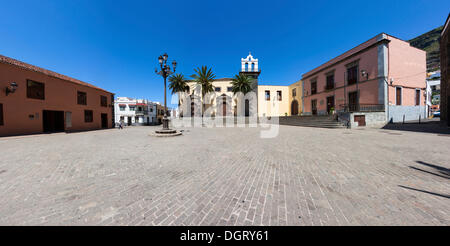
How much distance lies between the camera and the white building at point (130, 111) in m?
33.3

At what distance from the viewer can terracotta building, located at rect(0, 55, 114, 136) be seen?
10.4 metres

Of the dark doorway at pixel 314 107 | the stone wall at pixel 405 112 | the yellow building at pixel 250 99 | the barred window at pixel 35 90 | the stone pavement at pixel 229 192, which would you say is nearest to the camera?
the stone pavement at pixel 229 192

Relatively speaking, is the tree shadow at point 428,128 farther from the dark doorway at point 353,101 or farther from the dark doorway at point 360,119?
the dark doorway at point 353,101

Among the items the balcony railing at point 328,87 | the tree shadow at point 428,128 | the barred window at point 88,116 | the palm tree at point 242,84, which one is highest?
the palm tree at point 242,84

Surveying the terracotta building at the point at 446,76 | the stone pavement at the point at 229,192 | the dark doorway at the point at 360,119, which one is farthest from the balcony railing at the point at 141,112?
the terracotta building at the point at 446,76

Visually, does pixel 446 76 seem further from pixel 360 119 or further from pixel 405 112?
pixel 360 119

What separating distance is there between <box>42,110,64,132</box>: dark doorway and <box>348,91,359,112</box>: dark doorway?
3189 centimetres

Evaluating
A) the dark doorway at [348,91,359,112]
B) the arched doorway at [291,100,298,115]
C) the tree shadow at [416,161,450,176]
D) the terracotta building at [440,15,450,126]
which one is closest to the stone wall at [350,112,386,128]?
the dark doorway at [348,91,359,112]

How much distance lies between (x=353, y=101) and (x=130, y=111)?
4223 centimetres

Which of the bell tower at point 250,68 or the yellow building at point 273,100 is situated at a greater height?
the bell tower at point 250,68

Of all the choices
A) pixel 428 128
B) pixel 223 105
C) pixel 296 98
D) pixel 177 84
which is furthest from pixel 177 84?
pixel 428 128

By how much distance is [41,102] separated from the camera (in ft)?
40.1

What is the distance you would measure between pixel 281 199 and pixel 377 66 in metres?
20.6
